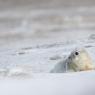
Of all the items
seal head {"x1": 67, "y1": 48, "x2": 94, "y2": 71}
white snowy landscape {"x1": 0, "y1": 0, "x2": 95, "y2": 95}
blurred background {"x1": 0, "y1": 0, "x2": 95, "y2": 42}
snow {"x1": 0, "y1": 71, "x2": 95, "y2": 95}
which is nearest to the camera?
snow {"x1": 0, "y1": 71, "x2": 95, "y2": 95}

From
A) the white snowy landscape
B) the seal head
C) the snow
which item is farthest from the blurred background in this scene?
the snow

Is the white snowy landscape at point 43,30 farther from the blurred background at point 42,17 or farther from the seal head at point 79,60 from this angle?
the seal head at point 79,60

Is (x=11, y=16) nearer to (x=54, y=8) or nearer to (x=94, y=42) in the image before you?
(x=54, y=8)

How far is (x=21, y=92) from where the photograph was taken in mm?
383

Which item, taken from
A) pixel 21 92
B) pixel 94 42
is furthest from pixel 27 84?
pixel 94 42

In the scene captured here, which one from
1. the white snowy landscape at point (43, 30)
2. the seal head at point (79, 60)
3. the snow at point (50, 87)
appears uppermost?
the white snowy landscape at point (43, 30)

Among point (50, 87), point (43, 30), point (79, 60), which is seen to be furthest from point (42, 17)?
point (50, 87)

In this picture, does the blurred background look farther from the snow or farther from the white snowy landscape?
the snow

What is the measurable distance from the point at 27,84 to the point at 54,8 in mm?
3957

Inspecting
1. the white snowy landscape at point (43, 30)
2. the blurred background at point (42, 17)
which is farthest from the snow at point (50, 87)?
the blurred background at point (42, 17)

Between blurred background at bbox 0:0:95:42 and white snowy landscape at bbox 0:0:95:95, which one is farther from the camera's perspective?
blurred background at bbox 0:0:95:42

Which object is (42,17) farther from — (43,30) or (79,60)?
(79,60)

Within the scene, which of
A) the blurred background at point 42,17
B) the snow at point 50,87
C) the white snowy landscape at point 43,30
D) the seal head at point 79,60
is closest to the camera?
the snow at point 50,87

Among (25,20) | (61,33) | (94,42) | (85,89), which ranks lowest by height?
(85,89)
